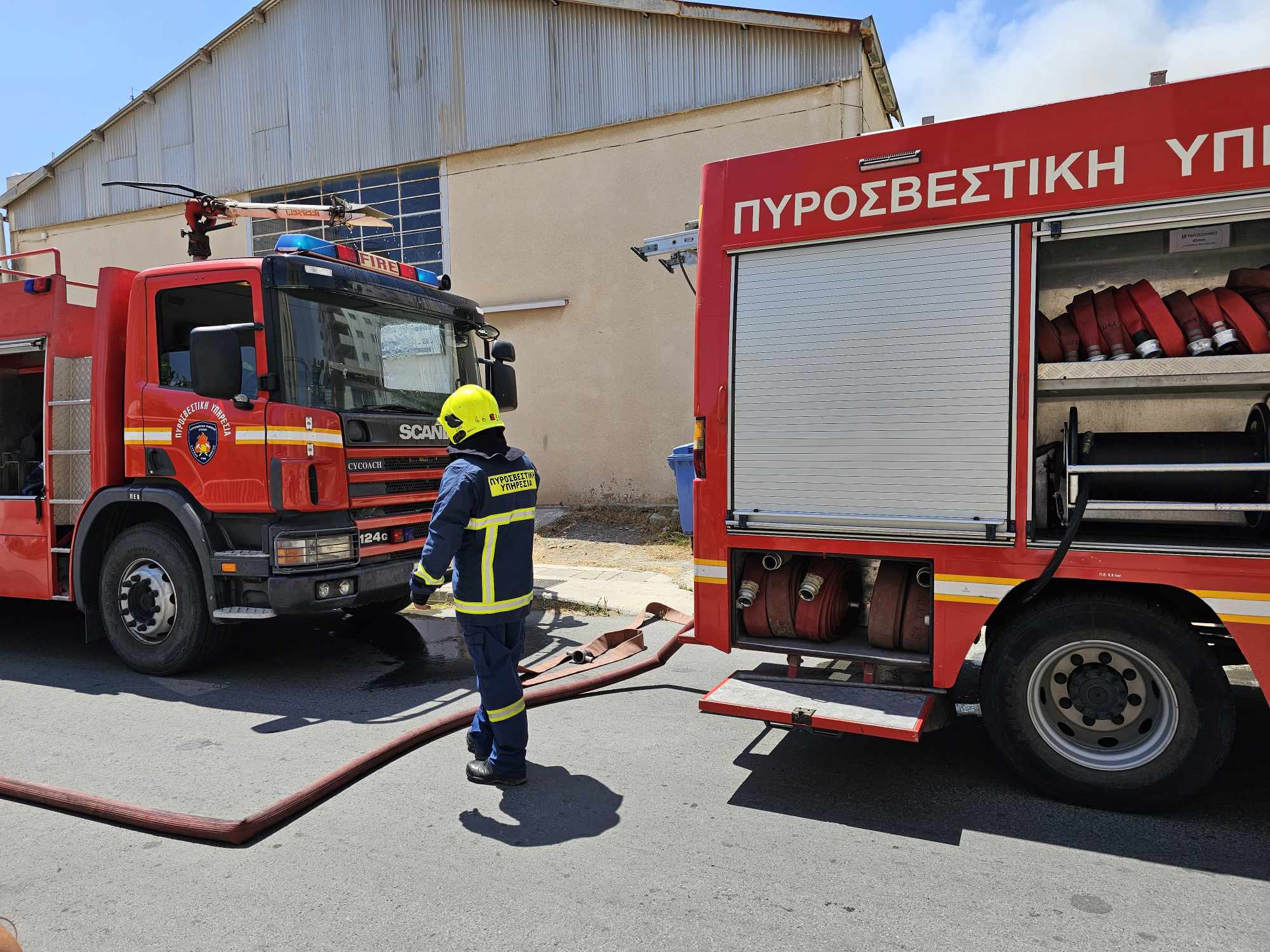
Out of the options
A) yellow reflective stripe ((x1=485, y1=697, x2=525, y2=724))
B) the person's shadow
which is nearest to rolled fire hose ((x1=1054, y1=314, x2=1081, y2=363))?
the person's shadow

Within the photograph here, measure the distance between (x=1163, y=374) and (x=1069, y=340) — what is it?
41 centimetres

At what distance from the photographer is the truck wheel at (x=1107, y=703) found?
139 inches

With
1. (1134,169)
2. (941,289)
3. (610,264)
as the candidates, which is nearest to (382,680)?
(941,289)

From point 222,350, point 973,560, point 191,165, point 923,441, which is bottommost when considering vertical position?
point 973,560

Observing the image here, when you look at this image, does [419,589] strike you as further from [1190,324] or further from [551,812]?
[1190,324]

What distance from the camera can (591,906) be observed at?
119 inches

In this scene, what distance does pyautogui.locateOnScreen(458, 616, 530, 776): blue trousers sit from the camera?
4055mm

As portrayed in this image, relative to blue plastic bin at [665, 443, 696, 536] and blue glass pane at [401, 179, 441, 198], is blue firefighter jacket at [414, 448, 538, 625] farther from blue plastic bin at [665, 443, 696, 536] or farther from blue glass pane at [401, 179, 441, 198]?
blue glass pane at [401, 179, 441, 198]

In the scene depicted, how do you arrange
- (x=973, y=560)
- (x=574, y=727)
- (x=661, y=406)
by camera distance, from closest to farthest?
1. (x=973, y=560)
2. (x=574, y=727)
3. (x=661, y=406)

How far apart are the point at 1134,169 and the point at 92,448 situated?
6504 mm

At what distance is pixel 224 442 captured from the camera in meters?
5.59

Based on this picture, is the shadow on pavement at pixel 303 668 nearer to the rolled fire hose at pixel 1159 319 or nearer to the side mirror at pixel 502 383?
the side mirror at pixel 502 383

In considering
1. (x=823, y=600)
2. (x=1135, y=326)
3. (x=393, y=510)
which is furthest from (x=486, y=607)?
(x=1135, y=326)

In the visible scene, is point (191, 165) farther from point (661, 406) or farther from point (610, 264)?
point (661, 406)
